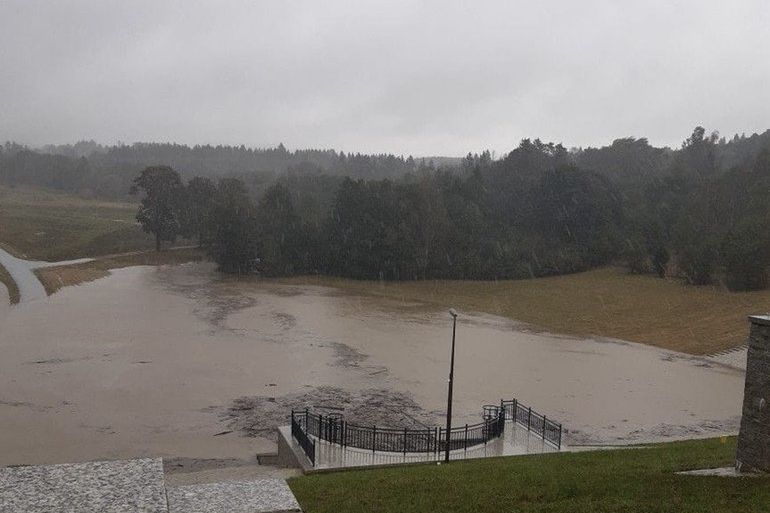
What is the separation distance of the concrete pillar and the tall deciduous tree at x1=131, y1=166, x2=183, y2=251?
6854 centimetres

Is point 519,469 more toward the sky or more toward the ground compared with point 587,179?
more toward the ground

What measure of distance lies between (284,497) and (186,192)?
70.5 meters

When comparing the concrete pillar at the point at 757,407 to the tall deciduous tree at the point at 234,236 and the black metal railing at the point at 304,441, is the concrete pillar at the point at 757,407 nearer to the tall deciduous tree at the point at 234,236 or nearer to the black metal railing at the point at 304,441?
the black metal railing at the point at 304,441

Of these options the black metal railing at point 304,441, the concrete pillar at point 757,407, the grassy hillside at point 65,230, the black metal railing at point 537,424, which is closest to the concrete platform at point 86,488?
the black metal railing at point 304,441

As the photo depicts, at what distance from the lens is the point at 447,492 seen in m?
9.82

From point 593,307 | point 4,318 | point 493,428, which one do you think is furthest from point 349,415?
point 593,307

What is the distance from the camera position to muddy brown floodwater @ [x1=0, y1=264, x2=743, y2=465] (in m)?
19.4

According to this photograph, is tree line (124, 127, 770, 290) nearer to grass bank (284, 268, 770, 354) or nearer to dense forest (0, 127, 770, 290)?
dense forest (0, 127, 770, 290)

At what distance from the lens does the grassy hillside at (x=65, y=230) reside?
7450cm

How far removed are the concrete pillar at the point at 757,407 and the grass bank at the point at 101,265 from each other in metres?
46.9

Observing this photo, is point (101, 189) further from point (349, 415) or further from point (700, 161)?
point (349, 415)

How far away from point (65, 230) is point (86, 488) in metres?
83.9

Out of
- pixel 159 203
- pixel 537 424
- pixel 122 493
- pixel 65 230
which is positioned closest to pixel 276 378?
pixel 537 424

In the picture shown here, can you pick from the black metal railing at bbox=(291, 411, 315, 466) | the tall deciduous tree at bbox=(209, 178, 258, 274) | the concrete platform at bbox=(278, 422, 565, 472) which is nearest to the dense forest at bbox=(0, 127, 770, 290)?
the tall deciduous tree at bbox=(209, 178, 258, 274)
